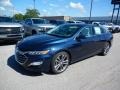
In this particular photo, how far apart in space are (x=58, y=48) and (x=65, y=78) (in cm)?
93

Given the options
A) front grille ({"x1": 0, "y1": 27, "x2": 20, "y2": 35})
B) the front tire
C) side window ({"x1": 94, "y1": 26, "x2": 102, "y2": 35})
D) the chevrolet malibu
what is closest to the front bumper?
the chevrolet malibu

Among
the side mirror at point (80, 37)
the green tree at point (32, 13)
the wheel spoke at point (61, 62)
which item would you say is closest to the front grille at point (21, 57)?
the wheel spoke at point (61, 62)

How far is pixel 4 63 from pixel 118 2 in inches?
1627

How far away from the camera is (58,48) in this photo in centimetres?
493

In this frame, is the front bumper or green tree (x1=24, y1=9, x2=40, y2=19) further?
green tree (x1=24, y1=9, x2=40, y2=19)

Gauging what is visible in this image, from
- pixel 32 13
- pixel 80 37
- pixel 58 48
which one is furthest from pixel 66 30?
pixel 32 13

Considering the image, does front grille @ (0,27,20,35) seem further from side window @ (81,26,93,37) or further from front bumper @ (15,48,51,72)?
side window @ (81,26,93,37)

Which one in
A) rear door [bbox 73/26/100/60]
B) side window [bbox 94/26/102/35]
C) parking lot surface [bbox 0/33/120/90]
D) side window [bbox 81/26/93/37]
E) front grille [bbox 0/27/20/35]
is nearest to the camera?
parking lot surface [bbox 0/33/120/90]

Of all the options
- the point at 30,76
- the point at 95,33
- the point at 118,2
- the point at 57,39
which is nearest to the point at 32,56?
the point at 30,76

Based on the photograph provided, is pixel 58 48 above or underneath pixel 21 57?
above

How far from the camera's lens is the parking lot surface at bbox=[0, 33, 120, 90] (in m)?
4.23

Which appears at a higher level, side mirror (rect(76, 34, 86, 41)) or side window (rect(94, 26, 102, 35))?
side window (rect(94, 26, 102, 35))

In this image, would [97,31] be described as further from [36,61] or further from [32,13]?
[32,13]

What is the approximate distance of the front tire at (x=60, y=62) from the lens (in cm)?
493
